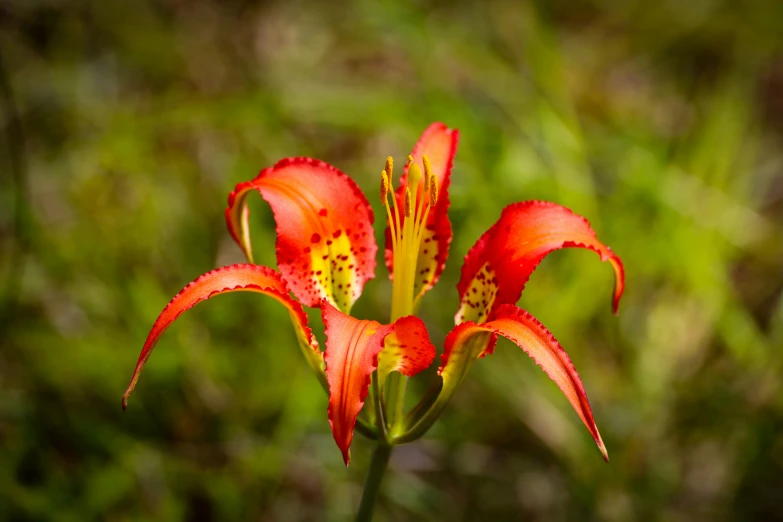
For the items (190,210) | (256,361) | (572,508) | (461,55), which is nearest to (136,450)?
(256,361)

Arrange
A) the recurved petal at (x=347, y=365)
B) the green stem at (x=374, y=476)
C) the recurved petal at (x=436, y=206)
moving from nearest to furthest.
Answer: the recurved petal at (x=347, y=365), the green stem at (x=374, y=476), the recurved petal at (x=436, y=206)

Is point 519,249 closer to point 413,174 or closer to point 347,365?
point 413,174

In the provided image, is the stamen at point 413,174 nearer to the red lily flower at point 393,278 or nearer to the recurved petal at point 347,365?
the red lily flower at point 393,278

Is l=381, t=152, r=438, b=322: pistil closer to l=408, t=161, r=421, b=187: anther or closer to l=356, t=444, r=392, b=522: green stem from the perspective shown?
l=408, t=161, r=421, b=187: anther

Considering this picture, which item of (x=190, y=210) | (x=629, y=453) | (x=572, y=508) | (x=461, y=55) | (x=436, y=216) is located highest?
(x=461, y=55)

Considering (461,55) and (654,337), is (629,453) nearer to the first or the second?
(654,337)

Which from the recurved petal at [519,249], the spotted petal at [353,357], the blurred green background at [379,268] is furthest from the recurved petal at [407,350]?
the blurred green background at [379,268]
